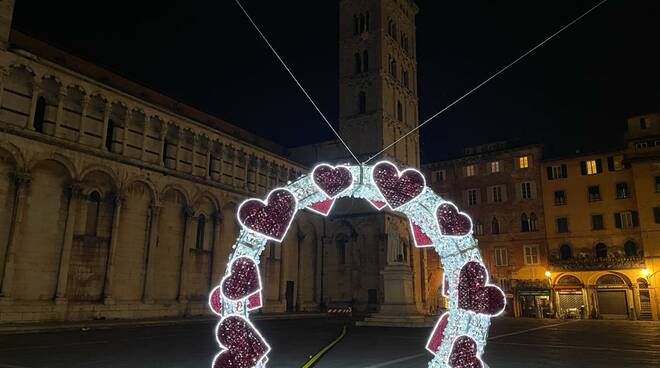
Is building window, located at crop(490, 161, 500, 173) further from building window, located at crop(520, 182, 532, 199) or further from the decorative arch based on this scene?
the decorative arch

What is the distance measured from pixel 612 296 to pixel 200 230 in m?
34.2

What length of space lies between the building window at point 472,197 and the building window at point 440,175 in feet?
10.8

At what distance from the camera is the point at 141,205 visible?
98.8 feet

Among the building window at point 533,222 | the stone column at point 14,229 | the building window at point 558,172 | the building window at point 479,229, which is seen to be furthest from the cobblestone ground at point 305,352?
the building window at point 479,229

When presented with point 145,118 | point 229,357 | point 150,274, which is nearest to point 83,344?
point 229,357

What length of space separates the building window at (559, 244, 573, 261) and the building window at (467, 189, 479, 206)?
9.17 m

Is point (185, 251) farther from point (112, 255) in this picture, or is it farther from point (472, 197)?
point (472, 197)

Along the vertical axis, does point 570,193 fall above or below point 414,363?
above

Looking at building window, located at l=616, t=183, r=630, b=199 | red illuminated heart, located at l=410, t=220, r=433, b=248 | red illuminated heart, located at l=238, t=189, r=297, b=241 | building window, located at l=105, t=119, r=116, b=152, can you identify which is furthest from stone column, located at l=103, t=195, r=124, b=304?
building window, located at l=616, t=183, r=630, b=199

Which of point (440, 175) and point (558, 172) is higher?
point (440, 175)

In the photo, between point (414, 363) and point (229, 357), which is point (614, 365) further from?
point (229, 357)

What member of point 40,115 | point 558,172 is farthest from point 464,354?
point 558,172

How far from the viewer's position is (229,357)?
7852 mm

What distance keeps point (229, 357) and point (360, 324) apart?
2052 centimetres
